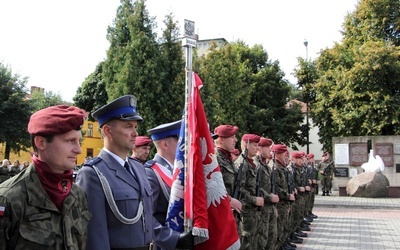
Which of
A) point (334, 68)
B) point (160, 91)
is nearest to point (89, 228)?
point (160, 91)

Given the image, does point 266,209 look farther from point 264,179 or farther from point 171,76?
point 171,76

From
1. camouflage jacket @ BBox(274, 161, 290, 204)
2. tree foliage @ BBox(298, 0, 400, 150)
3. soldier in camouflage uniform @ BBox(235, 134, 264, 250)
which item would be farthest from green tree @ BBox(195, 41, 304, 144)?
soldier in camouflage uniform @ BBox(235, 134, 264, 250)

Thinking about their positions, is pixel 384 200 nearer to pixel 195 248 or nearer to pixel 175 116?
pixel 175 116

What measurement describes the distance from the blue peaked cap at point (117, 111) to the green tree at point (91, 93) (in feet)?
86.2

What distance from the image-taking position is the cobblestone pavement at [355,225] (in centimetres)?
973

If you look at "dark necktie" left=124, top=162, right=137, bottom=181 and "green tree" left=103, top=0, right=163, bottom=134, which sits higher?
"green tree" left=103, top=0, right=163, bottom=134

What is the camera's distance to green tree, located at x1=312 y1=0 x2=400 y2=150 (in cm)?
2753

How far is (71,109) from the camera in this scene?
8.40 ft

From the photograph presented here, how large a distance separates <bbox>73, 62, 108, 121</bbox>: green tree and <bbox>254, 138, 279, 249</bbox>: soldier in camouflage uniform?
22566 millimetres

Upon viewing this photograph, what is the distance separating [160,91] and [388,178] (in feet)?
41.3

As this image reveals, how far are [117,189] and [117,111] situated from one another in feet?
1.83

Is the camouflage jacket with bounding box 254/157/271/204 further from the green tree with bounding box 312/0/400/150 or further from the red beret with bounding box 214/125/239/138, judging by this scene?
the green tree with bounding box 312/0/400/150

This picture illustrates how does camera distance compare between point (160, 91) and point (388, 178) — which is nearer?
point (160, 91)

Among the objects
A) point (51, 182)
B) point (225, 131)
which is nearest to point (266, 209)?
point (225, 131)
